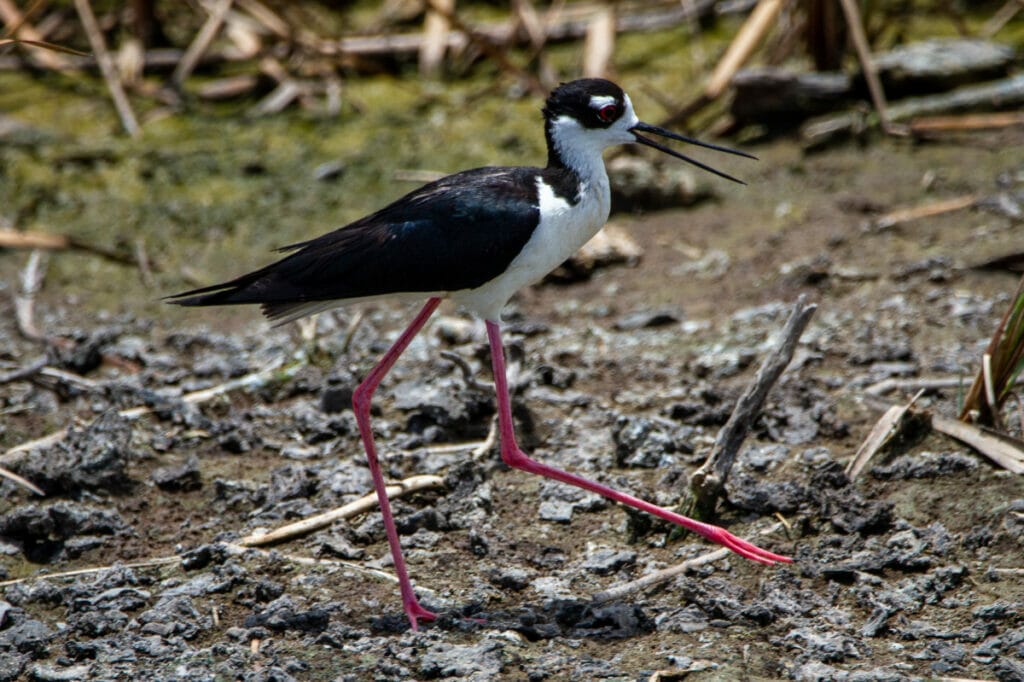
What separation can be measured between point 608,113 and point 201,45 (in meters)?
4.24

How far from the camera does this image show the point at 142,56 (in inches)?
289

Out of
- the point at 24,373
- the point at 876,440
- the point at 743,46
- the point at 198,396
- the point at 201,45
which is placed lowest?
the point at 198,396

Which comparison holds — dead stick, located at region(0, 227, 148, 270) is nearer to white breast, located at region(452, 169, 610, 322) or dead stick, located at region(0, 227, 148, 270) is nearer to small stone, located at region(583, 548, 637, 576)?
white breast, located at region(452, 169, 610, 322)

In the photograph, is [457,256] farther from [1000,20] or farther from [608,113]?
[1000,20]

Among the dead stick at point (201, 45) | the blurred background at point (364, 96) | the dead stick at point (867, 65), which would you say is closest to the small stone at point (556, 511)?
the blurred background at point (364, 96)

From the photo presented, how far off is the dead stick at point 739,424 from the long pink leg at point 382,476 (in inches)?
33.0

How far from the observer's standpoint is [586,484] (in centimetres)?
352

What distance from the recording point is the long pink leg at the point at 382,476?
10.6 feet

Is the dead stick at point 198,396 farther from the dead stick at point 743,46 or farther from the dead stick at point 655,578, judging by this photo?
the dead stick at point 743,46

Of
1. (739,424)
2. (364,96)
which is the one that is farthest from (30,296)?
(739,424)

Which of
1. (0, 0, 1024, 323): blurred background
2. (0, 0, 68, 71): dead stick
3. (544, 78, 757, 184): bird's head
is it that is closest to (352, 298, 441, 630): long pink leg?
(544, 78, 757, 184): bird's head

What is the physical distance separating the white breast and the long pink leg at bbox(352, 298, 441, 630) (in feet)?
0.55

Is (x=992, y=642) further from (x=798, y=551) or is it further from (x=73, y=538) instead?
(x=73, y=538)

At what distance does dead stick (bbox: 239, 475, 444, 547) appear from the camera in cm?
353
